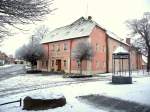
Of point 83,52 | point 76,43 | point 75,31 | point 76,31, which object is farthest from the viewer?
point 75,31

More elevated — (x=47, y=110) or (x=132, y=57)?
(x=132, y=57)

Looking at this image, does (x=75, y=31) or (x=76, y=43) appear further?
(x=75, y=31)

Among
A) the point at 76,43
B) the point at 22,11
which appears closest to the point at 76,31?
the point at 76,43

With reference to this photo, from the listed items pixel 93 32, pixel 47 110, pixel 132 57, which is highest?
pixel 93 32

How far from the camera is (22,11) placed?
33.1 feet

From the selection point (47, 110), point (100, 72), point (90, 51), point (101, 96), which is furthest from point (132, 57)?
point (47, 110)

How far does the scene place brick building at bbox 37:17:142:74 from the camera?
39406 millimetres

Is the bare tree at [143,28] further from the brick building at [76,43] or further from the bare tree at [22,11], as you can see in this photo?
the bare tree at [22,11]

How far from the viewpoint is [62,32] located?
47.8 metres

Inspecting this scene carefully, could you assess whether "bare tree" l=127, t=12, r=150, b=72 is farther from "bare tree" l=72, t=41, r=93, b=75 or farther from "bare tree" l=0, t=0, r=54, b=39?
"bare tree" l=0, t=0, r=54, b=39

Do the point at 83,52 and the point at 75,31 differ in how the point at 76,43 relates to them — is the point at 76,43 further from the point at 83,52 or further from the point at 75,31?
the point at 83,52

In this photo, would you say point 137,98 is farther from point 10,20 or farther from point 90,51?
point 90,51

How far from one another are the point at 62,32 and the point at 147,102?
Result: 120 feet

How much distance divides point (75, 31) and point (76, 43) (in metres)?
3.49
